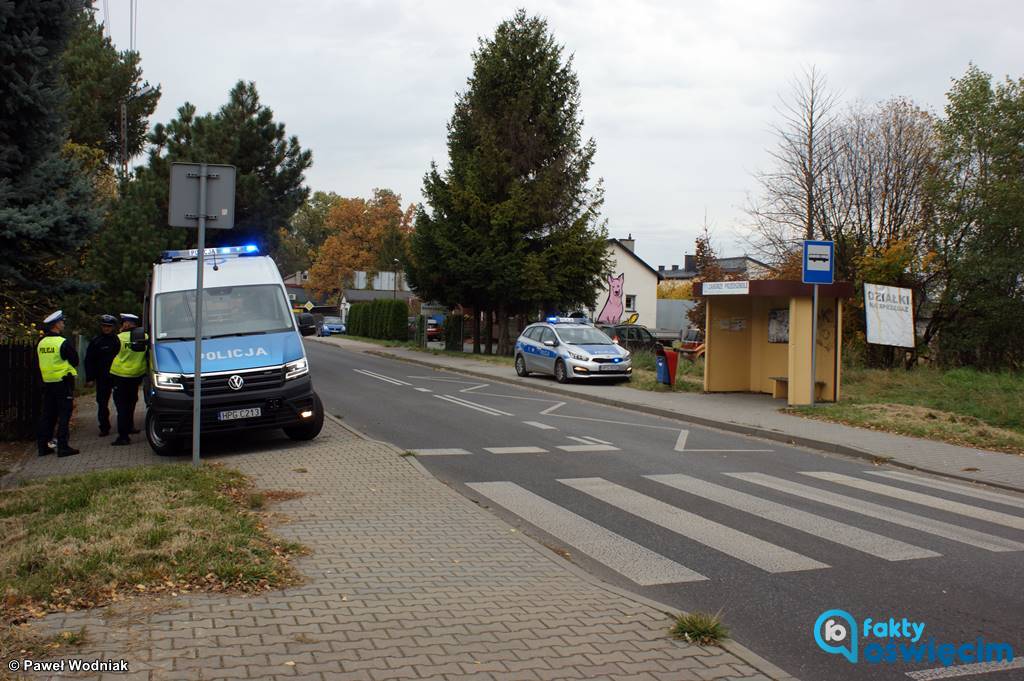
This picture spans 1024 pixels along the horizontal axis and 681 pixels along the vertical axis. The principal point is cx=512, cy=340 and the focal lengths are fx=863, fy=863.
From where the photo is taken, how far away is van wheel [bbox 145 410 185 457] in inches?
422

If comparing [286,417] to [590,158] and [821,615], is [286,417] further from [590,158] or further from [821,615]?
[590,158]

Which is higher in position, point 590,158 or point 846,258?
point 590,158

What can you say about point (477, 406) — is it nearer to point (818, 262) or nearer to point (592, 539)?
point (818, 262)

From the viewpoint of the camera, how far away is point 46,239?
32.9 ft

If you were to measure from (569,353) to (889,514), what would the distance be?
15406 millimetres

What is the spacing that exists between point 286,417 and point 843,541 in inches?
275

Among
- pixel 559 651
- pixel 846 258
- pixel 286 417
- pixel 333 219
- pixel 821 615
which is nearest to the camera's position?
pixel 559 651

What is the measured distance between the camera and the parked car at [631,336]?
34562 millimetres

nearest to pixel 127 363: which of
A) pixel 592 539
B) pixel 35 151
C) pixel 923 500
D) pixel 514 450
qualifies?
pixel 35 151

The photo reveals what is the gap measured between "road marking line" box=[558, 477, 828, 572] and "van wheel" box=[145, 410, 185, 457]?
4.97 meters

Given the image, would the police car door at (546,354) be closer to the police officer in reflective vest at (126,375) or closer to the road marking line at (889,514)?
the police officer in reflective vest at (126,375)

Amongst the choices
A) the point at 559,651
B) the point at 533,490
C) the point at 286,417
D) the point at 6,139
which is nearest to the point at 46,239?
the point at 6,139

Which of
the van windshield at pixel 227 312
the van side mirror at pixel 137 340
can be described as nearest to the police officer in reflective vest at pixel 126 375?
the van side mirror at pixel 137 340

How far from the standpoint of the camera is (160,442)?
35.3 ft
